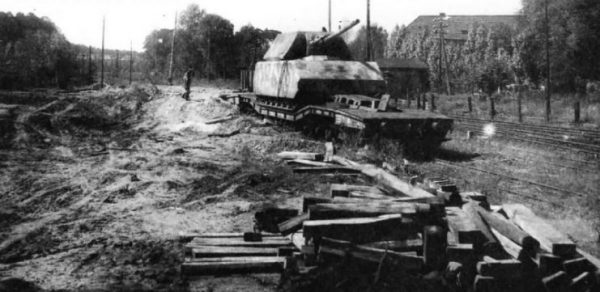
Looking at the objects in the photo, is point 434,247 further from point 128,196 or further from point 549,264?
point 128,196

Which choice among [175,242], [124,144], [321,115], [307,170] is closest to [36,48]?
[124,144]

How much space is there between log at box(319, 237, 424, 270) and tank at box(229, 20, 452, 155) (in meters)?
6.91

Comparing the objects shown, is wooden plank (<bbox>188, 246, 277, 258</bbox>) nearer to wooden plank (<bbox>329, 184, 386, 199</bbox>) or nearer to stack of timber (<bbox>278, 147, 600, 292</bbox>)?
stack of timber (<bbox>278, 147, 600, 292</bbox>)

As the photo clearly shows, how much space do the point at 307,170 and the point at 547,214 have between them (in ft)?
13.3

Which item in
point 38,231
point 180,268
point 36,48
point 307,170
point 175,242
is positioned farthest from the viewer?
point 36,48

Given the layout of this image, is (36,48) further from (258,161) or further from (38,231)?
(38,231)

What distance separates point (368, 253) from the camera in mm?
4402

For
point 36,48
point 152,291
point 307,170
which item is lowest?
point 152,291

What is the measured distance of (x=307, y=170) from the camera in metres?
9.52

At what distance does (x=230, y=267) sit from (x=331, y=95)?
32.9 feet

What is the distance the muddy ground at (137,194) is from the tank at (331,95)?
623 mm

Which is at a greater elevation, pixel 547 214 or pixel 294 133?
pixel 294 133

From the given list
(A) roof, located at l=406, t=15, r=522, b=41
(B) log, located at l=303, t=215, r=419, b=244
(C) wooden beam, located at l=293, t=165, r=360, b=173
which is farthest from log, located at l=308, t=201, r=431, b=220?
(A) roof, located at l=406, t=15, r=522, b=41

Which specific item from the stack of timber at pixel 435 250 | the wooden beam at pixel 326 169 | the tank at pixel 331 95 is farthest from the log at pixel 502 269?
the tank at pixel 331 95
